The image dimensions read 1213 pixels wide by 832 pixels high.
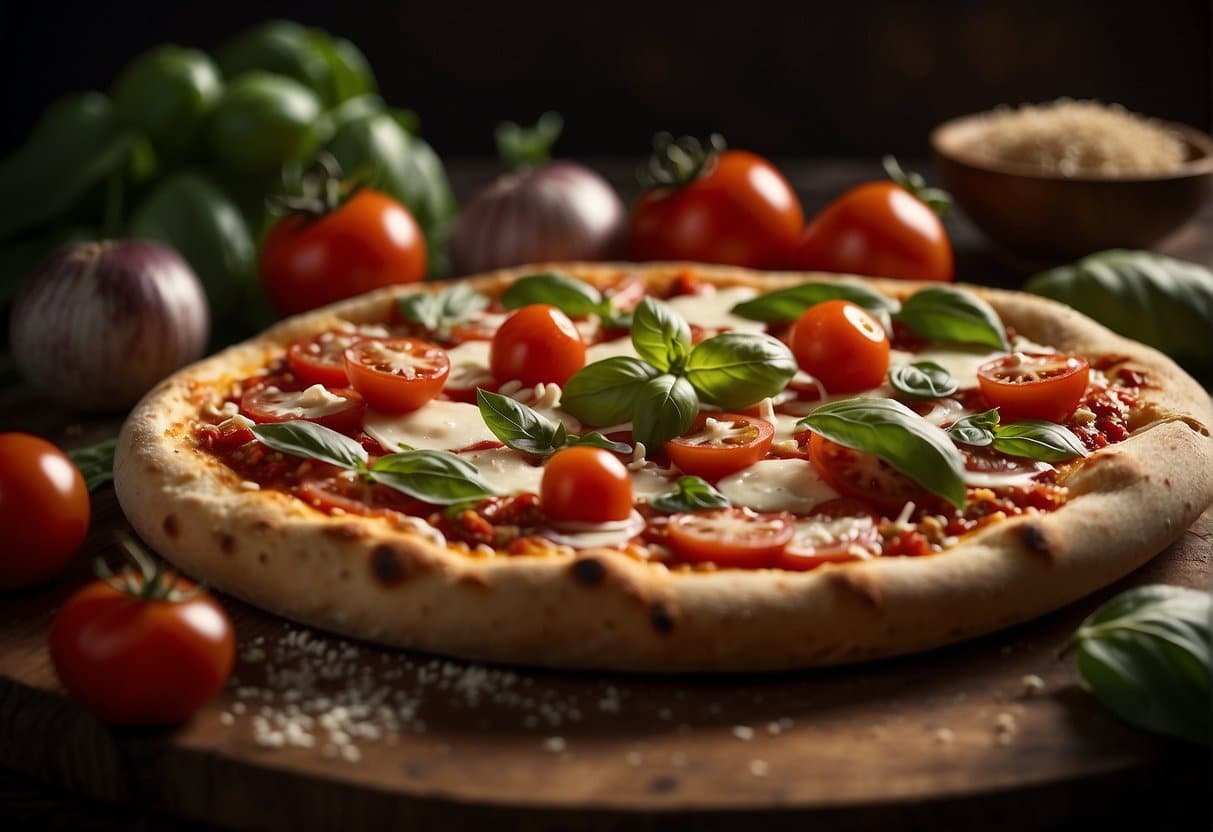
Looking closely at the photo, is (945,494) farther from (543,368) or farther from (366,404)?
(366,404)

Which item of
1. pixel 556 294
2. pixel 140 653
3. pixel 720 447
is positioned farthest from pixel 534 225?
pixel 140 653

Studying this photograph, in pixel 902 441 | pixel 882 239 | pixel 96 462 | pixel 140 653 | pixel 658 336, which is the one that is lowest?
pixel 96 462

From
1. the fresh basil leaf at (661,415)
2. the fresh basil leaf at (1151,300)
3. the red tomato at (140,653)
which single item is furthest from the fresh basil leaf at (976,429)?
the red tomato at (140,653)

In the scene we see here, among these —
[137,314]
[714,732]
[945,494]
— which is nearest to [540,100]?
[137,314]

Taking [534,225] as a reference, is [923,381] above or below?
above

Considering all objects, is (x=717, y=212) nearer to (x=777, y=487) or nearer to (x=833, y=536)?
(x=777, y=487)

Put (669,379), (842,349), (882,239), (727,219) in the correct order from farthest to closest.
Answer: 1. (727,219)
2. (882,239)
3. (842,349)
4. (669,379)

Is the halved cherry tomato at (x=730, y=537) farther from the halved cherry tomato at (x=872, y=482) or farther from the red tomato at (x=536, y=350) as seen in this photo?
the red tomato at (x=536, y=350)
